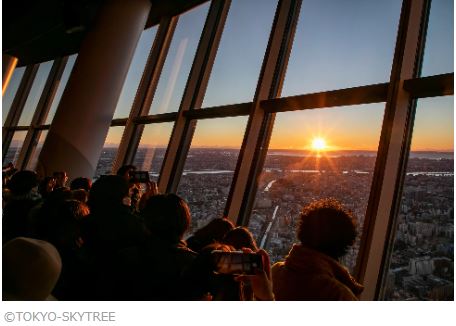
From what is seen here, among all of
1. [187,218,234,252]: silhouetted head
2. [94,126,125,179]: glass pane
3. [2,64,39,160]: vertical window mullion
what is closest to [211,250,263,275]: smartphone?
[187,218,234,252]: silhouetted head

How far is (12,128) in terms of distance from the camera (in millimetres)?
9109

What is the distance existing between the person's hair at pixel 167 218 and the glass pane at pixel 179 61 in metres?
3.36

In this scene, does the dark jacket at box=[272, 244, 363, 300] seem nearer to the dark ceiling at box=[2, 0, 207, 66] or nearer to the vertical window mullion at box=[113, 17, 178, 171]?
the vertical window mullion at box=[113, 17, 178, 171]

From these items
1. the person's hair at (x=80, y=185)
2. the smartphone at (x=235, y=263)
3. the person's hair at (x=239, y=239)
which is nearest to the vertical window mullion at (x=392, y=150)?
the person's hair at (x=239, y=239)

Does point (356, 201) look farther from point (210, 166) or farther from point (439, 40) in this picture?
point (210, 166)

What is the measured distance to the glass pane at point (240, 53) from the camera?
3.65 m

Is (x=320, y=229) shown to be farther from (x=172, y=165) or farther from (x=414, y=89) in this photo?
(x=172, y=165)

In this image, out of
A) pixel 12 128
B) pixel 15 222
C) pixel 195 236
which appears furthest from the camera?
pixel 12 128

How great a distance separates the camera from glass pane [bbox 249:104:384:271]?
243cm

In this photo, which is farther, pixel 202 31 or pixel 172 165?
pixel 202 31

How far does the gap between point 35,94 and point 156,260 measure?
9438mm

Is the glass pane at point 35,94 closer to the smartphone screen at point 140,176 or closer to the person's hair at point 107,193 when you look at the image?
the smartphone screen at point 140,176
